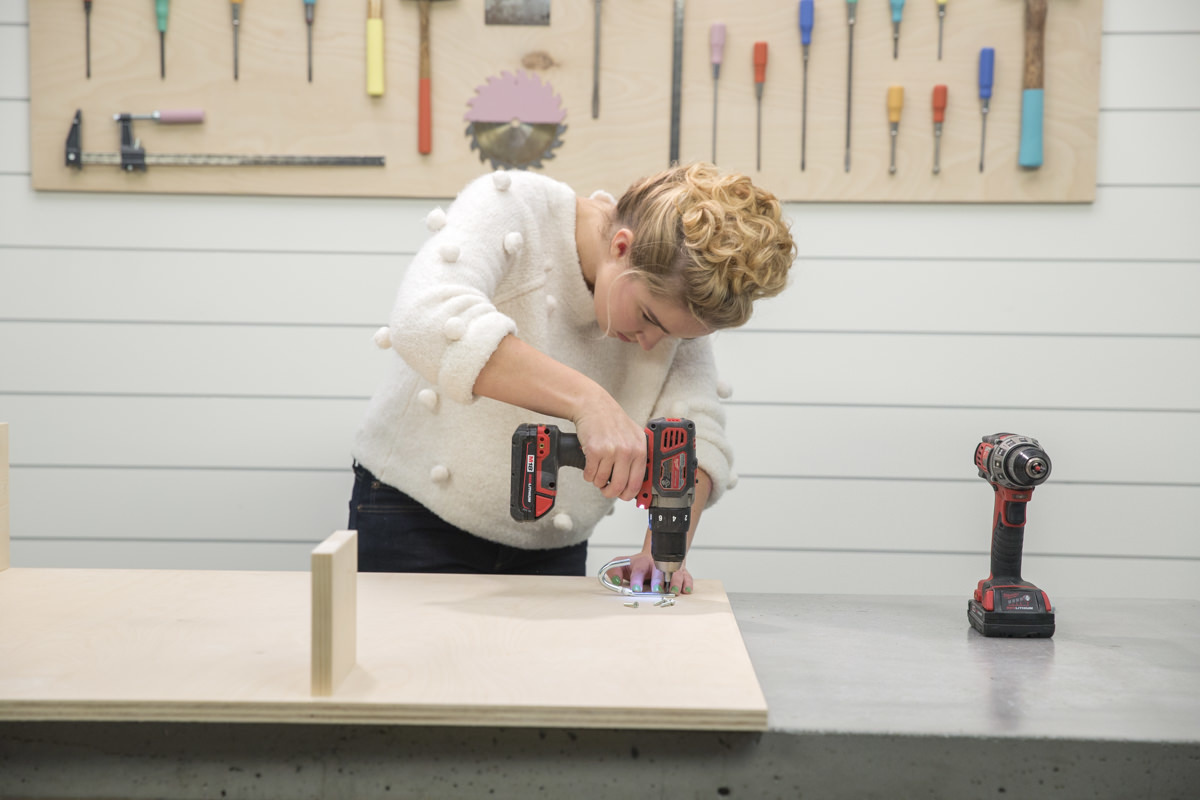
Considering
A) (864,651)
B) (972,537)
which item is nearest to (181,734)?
(864,651)

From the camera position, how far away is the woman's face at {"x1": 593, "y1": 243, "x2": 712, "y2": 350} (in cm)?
122

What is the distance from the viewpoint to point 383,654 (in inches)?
38.1

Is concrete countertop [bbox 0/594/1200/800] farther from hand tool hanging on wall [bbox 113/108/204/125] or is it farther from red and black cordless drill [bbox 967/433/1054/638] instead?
hand tool hanging on wall [bbox 113/108/204/125]

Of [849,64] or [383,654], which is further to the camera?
[849,64]

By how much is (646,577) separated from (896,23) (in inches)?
56.1

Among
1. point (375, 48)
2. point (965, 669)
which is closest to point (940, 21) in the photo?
point (375, 48)

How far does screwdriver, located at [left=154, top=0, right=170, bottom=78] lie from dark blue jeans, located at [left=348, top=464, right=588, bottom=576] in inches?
46.6

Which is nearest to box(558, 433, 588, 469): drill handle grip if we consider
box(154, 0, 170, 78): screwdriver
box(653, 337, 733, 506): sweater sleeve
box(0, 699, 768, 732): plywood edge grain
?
box(653, 337, 733, 506): sweater sleeve

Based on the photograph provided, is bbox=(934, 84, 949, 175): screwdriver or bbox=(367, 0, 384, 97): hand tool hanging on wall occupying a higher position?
bbox=(367, 0, 384, 97): hand tool hanging on wall

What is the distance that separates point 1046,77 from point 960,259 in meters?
0.43

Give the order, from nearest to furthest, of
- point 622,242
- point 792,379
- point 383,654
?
point 383,654 → point 622,242 → point 792,379

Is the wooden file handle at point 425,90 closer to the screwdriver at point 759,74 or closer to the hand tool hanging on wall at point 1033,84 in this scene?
the screwdriver at point 759,74

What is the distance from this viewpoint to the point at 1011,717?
0.90 metres

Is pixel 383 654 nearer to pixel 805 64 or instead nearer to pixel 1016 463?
pixel 1016 463
